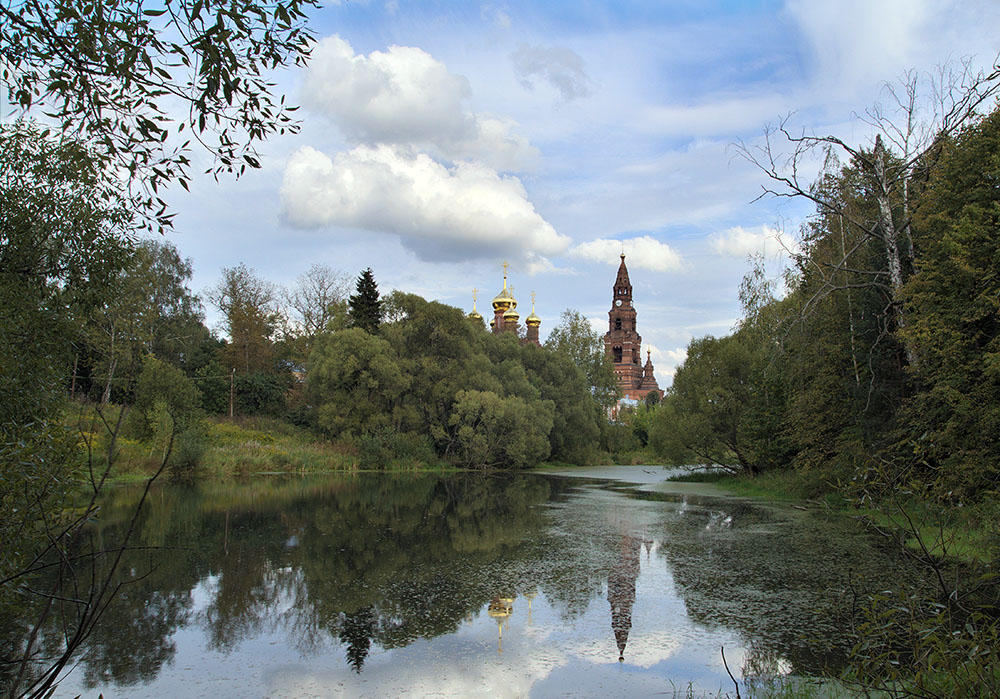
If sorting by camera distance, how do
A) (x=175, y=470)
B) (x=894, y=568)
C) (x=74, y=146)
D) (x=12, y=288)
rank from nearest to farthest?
(x=74, y=146) → (x=12, y=288) → (x=894, y=568) → (x=175, y=470)

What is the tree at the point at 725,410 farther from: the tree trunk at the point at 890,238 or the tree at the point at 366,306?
the tree at the point at 366,306

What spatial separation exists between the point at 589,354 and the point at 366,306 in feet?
92.6

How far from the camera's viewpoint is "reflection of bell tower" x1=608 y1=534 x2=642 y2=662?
7.00 meters

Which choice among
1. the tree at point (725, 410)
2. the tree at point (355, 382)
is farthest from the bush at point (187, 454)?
the tree at point (725, 410)

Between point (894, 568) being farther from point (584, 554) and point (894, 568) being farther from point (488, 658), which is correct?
point (488, 658)

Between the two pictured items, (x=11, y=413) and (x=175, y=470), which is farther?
(x=175, y=470)

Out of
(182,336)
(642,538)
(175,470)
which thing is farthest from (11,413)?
(182,336)

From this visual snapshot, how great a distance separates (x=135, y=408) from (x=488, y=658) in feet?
86.0

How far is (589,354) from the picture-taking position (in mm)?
65938

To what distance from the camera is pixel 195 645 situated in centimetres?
638

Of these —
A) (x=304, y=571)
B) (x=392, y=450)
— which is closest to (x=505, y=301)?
(x=392, y=450)

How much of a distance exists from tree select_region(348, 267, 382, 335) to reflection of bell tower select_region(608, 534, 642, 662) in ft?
104

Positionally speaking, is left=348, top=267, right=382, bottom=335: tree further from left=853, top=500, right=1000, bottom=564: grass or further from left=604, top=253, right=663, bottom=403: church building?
left=604, top=253, right=663, bottom=403: church building

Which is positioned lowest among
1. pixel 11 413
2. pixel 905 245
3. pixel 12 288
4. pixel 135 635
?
pixel 135 635
